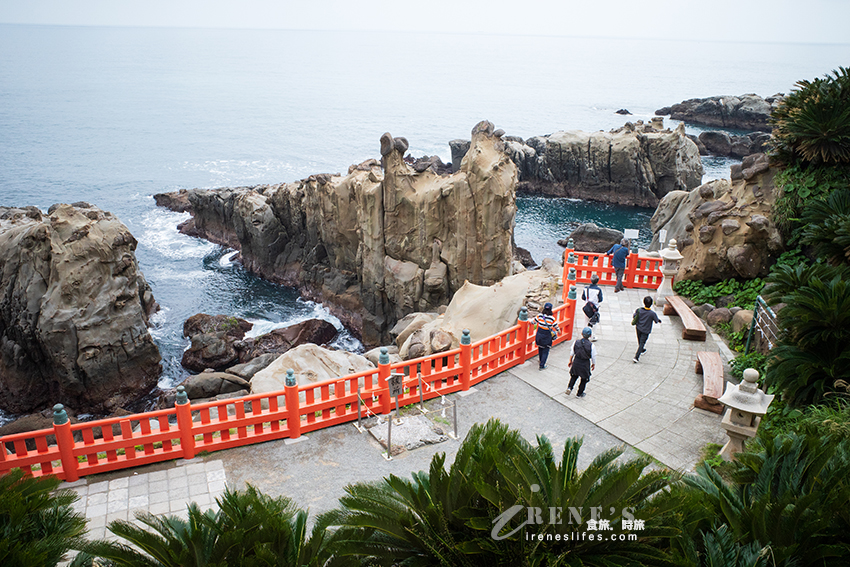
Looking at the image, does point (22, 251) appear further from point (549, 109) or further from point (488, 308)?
point (549, 109)

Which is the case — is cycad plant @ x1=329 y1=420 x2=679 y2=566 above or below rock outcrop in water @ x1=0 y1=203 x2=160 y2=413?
above

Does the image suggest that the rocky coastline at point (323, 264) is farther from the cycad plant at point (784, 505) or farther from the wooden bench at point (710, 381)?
the cycad plant at point (784, 505)

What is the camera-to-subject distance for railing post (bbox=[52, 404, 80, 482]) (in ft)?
33.3

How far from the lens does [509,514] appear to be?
19.8 ft

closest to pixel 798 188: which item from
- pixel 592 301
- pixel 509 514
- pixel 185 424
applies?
pixel 592 301

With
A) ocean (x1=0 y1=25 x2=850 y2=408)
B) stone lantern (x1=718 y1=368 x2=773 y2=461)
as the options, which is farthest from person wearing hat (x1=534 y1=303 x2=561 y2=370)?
ocean (x1=0 y1=25 x2=850 y2=408)

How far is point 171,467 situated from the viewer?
11.0 m

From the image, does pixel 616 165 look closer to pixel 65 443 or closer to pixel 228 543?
pixel 65 443

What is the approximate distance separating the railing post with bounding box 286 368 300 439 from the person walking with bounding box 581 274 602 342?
342 inches

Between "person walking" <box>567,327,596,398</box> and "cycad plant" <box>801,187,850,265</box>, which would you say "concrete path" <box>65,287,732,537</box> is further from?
"cycad plant" <box>801,187,850,265</box>

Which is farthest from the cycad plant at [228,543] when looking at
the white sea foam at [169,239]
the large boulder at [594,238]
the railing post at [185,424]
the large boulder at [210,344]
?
the white sea foam at [169,239]

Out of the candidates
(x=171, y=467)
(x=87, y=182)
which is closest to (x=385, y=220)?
(x=171, y=467)

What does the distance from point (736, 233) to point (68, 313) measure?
95.0 feet

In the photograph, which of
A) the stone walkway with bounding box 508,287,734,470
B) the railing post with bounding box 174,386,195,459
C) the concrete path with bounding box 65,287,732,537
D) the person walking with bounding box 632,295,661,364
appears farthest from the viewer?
the person walking with bounding box 632,295,661,364
